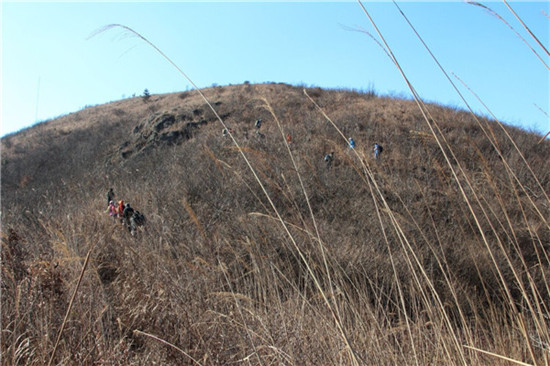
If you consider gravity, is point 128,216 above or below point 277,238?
above

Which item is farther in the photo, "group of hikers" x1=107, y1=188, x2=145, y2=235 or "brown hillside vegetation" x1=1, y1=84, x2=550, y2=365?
"group of hikers" x1=107, y1=188, x2=145, y2=235

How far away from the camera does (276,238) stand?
5.52 m

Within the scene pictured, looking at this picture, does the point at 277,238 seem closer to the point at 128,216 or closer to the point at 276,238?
the point at 276,238

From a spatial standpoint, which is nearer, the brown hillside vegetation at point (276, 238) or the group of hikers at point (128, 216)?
the brown hillside vegetation at point (276, 238)

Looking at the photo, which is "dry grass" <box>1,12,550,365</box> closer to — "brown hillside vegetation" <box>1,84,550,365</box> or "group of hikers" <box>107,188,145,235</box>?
"brown hillside vegetation" <box>1,84,550,365</box>

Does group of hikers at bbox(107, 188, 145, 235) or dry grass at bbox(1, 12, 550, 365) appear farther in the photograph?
group of hikers at bbox(107, 188, 145, 235)

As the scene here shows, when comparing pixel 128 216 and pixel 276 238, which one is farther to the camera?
pixel 128 216

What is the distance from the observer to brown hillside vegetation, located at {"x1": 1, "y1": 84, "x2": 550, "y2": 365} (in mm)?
1451

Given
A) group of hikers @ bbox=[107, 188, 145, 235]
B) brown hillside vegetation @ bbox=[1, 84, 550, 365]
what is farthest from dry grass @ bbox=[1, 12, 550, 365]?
group of hikers @ bbox=[107, 188, 145, 235]

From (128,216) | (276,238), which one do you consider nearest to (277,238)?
(276,238)

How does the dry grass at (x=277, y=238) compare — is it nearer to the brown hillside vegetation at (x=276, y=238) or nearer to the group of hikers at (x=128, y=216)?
the brown hillside vegetation at (x=276, y=238)

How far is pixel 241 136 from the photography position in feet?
49.4

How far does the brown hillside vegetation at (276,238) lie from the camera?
1451 millimetres

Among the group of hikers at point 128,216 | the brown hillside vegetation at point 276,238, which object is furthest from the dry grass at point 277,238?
the group of hikers at point 128,216
